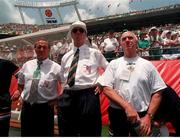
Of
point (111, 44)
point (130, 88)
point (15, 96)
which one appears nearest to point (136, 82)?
point (130, 88)

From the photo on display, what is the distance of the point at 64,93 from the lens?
4.22 metres

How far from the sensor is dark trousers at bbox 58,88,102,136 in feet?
13.4

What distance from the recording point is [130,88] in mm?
3410

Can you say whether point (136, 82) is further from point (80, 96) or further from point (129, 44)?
point (80, 96)

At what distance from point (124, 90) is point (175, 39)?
21.6ft

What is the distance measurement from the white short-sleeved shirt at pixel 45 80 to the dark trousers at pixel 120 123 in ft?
3.88

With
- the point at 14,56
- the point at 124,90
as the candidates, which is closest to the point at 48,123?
the point at 124,90

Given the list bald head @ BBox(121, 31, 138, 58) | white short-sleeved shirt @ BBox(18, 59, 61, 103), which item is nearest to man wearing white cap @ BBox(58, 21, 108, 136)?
white short-sleeved shirt @ BBox(18, 59, 61, 103)

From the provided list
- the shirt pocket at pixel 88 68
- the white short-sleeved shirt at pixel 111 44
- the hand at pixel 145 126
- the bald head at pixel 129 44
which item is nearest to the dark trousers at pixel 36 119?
the shirt pocket at pixel 88 68

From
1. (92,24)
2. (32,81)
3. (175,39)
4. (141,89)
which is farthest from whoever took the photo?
(92,24)

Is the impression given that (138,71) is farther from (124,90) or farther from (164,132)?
(164,132)

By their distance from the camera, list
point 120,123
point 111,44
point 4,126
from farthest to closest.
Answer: point 111,44, point 4,126, point 120,123

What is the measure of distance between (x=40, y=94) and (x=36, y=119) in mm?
314

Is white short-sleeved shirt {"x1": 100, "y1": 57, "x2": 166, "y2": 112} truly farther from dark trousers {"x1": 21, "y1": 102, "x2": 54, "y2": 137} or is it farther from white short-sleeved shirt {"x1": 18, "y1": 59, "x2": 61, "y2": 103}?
dark trousers {"x1": 21, "y1": 102, "x2": 54, "y2": 137}
